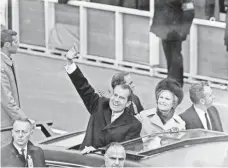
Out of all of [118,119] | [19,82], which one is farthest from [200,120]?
[19,82]

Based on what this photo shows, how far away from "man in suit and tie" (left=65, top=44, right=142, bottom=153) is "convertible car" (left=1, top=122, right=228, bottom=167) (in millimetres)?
70

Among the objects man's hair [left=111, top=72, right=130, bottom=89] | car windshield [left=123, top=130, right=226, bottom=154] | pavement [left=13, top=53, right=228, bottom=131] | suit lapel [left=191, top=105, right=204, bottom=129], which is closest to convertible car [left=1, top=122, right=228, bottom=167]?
car windshield [left=123, top=130, right=226, bottom=154]

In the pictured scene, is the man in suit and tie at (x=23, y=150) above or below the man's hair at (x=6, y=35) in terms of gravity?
below

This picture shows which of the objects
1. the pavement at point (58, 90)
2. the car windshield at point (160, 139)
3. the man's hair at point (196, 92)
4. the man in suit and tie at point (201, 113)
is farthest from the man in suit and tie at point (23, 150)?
the man's hair at point (196, 92)

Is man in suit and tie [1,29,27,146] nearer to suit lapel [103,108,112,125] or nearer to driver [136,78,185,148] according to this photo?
suit lapel [103,108,112,125]

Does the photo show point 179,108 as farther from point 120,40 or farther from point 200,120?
point 120,40

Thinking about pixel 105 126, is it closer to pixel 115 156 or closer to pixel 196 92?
pixel 115 156

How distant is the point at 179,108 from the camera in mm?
6781

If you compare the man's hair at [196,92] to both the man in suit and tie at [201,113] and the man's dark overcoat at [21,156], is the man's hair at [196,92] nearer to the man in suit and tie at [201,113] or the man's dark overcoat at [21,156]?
the man in suit and tie at [201,113]

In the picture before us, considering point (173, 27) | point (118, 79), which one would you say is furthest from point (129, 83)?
point (173, 27)

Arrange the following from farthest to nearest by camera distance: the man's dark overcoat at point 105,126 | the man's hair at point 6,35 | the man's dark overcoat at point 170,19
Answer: the man's dark overcoat at point 170,19
the man's hair at point 6,35
the man's dark overcoat at point 105,126

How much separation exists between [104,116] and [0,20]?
36.7 inches

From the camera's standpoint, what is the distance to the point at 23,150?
244 inches

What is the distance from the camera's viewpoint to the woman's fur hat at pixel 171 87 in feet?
22.1
